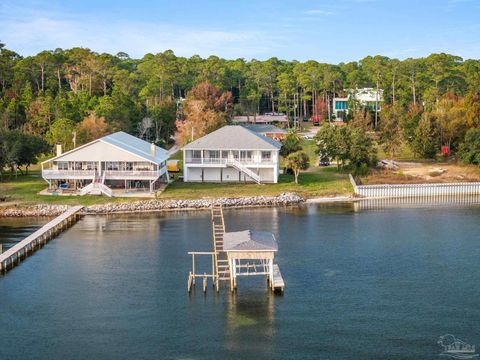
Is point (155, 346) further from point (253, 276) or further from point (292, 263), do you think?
point (292, 263)

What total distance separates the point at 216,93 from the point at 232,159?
121ft

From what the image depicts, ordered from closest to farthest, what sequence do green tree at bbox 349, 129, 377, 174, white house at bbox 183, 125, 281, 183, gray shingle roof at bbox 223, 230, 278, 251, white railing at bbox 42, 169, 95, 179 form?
gray shingle roof at bbox 223, 230, 278, 251 < white railing at bbox 42, 169, 95, 179 < white house at bbox 183, 125, 281, 183 < green tree at bbox 349, 129, 377, 174

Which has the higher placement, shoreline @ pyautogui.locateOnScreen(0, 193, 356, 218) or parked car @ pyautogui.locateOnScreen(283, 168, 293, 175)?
parked car @ pyautogui.locateOnScreen(283, 168, 293, 175)

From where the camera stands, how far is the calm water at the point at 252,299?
28.8 meters

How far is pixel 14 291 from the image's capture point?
3622 cm

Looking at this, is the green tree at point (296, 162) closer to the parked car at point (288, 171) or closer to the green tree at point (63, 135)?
the parked car at point (288, 171)

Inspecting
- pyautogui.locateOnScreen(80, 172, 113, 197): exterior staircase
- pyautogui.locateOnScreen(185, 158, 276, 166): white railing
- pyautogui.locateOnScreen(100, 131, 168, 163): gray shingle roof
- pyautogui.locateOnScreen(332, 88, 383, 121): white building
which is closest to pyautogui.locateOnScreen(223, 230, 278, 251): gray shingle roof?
pyautogui.locateOnScreen(80, 172, 113, 197): exterior staircase

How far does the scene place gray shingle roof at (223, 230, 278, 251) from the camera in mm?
35125

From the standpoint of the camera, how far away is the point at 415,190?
6506 cm

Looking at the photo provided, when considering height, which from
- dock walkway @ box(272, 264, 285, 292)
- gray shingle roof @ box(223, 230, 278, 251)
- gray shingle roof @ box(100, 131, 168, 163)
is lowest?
dock walkway @ box(272, 264, 285, 292)

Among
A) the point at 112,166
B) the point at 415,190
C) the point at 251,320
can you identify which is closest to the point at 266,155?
the point at 415,190

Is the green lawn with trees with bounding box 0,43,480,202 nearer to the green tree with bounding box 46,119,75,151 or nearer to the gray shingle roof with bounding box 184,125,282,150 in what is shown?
the green tree with bounding box 46,119,75,151

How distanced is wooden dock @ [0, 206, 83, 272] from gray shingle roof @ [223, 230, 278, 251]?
13.5 meters

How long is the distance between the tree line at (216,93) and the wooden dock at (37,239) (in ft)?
70.0
